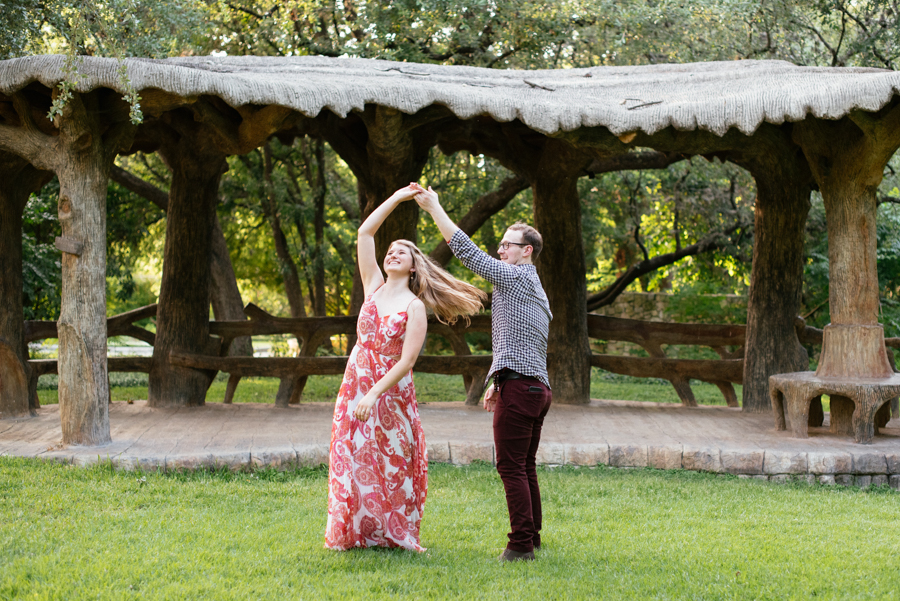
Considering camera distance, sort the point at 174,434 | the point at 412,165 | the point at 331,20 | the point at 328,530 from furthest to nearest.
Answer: the point at 331,20 → the point at 412,165 → the point at 174,434 → the point at 328,530

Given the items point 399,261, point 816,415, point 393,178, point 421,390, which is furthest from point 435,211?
point 421,390

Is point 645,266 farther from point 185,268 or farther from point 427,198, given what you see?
point 427,198

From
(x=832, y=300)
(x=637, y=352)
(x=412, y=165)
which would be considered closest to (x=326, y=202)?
(x=637, y=352)

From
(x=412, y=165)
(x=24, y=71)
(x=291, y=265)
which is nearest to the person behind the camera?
(x=24, y=71)

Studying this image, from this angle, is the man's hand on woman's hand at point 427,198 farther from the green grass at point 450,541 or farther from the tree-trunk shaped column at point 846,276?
the tree-trunk shaped column at point 846,276

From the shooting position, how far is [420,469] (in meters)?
4.38

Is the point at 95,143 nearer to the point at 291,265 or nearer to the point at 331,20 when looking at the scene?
the point at 331,20

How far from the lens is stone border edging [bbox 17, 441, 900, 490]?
6191mm

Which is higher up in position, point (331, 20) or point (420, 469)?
point (331, 20)

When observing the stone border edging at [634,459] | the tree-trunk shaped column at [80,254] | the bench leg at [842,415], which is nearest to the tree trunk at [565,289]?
the stone border edging at [634,459]

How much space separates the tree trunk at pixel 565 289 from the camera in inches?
373

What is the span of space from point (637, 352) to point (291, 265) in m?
7.06

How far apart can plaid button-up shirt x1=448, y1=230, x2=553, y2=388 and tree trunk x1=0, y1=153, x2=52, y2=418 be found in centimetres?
591

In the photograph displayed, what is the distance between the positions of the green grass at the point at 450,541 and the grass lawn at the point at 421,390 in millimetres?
5437
